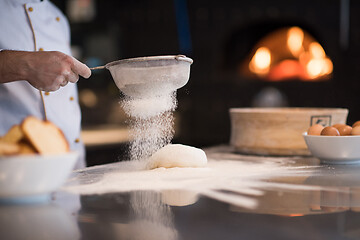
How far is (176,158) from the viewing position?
3.48ft

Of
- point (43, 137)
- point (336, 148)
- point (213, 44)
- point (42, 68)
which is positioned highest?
point (213, 44)

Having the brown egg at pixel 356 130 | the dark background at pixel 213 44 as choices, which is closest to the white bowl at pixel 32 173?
the brown egg at pixel 356 130

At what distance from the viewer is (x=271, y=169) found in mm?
1100

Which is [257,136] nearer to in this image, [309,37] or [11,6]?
[11,6]

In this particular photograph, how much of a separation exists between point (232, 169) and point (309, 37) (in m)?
2.58

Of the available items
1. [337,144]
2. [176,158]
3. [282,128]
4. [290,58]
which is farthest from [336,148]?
[290,58]

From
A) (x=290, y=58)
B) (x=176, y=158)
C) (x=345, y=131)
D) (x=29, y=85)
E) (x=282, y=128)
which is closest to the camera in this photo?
(x=176, y=158)

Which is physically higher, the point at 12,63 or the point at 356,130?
the point at 12,63

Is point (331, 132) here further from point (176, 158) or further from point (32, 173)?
point (32, 173)

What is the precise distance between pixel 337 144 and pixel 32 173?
0.83m

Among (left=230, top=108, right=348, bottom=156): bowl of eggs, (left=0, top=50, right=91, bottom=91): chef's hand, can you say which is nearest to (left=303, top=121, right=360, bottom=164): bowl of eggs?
(left=230, top=108, right=348, bottom=156): bowl of eggs

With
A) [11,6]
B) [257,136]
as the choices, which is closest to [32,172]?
[257,136]

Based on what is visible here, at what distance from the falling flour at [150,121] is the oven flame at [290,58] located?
2.25 meters

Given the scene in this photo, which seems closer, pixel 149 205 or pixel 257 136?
pixel 149 205
